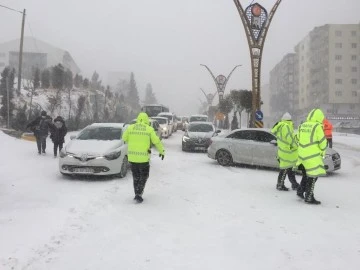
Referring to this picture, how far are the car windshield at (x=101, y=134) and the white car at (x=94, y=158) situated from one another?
0.33 m

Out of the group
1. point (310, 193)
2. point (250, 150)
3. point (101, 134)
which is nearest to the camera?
point (310, 193)

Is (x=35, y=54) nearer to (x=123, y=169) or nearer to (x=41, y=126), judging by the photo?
(x=41, y=126)

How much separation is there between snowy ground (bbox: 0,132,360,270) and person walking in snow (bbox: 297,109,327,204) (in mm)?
739

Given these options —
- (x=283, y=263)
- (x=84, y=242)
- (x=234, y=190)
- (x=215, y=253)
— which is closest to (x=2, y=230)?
(x=84, y=242)

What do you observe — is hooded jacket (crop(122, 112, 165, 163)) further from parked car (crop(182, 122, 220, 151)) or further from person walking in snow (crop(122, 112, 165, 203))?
parked car (crop(182, 122, 220, 151))

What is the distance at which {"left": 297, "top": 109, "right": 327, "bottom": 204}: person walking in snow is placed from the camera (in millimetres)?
8094

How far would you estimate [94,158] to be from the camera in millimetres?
10438

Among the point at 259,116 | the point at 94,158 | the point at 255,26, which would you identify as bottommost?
the point at 94,158

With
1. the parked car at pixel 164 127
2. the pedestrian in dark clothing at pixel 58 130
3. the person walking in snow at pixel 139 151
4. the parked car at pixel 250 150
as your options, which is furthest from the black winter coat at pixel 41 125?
the parked car at pixel 164 127

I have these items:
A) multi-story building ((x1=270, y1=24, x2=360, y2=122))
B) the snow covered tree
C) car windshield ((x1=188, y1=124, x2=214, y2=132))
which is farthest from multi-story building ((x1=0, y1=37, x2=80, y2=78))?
car windshield ((x1=188, y1=124, x2=214, y2=132))

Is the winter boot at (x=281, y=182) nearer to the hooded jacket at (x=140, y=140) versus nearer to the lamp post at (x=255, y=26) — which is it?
the hooded jacket at (x=140, y=140)

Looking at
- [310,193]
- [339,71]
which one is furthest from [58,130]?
[339,71]

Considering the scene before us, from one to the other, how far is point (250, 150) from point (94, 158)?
18.7ft

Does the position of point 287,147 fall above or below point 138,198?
above
